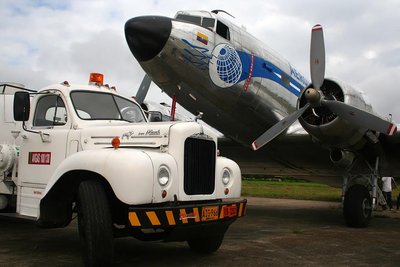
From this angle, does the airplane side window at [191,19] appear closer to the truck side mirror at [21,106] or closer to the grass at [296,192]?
the truck side mirror at [21,106]

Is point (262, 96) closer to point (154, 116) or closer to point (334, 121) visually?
point (334, 121)

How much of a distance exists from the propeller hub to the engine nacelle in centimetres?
48

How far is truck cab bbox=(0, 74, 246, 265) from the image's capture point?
4.23 m

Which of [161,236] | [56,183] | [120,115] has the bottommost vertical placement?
[161,236]

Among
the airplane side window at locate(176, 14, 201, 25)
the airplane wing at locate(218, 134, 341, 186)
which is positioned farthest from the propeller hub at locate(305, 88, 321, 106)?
the airplane side window at locate(176, 14, 201, 25)

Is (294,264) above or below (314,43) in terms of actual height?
below

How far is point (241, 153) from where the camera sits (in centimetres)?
1375

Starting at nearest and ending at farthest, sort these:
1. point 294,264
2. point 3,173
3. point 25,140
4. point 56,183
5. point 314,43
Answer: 1. point 56,183
2. point 294,264
3. point 25,140
4. point 3,173
5. point 314,43

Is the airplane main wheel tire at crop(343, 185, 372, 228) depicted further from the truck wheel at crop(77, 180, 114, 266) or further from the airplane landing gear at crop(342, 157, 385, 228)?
the truck wheel at crop(77, 180, 114, 266)

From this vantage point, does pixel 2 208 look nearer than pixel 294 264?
No

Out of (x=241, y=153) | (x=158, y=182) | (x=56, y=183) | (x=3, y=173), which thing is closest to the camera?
(x=158, y=182)

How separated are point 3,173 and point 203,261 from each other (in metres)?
3.16

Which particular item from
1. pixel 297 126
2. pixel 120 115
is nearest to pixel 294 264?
pixel 120 115

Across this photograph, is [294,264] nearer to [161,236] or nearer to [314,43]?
[161,236]
